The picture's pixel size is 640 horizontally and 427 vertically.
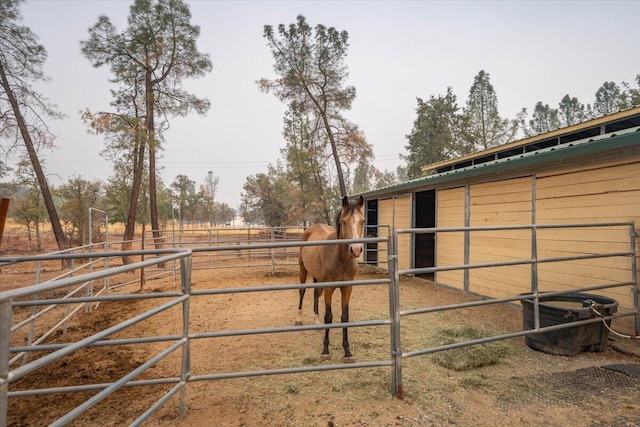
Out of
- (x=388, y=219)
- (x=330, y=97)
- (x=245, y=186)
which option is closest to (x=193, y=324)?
(x=388, y=219)

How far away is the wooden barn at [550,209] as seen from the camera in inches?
161

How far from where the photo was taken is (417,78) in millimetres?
25078

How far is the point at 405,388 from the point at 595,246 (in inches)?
150

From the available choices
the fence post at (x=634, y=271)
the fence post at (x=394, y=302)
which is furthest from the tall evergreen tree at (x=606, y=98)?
the fence post at (x=394, y=302)

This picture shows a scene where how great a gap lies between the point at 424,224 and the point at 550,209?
4926 mm

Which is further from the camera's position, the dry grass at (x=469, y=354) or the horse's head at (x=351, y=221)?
the dry grass at (x=469, y=354)

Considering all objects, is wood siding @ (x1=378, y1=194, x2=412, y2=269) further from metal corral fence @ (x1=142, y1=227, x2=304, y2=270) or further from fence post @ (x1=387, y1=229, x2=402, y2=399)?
fence post @ (x1=387, y1=229, x2=402, y2=399)

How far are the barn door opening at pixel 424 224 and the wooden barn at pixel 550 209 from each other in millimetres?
696

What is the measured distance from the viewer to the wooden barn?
4078 millimetres

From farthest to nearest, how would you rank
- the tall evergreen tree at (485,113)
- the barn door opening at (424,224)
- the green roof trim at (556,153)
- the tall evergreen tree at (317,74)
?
the tall evergreen tree at (485,113), the tall evergreen tree at (317,74), the barn door opening at (424,224), the green roof trim at (556,153)

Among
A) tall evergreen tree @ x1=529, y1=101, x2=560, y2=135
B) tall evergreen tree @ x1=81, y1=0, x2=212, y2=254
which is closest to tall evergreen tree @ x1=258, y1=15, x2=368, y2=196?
tall evergreen tree @ x1=81, y1=0, x2=212, y2=254

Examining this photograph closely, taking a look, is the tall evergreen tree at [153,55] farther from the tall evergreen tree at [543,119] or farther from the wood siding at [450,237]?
the tall evergreen tree at [543,119]

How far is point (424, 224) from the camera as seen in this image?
10.0 metres

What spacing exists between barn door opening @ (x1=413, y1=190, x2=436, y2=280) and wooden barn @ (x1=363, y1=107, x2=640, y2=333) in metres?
0.70
